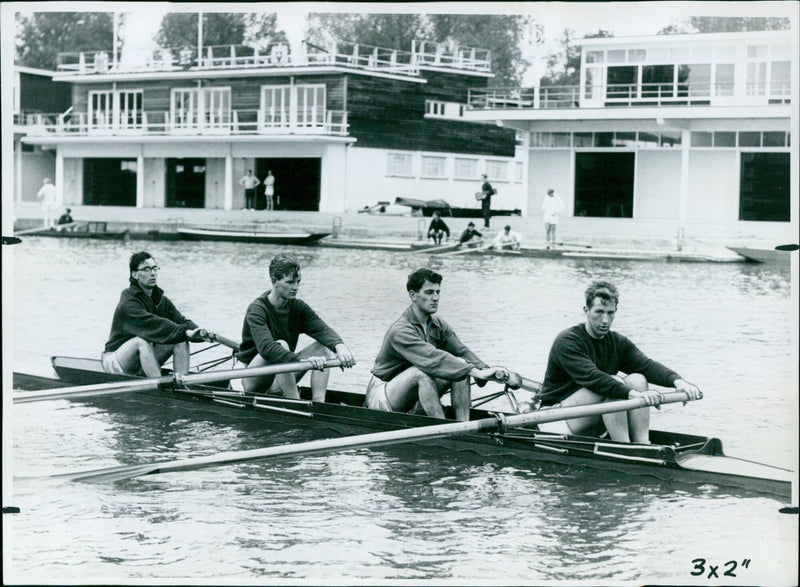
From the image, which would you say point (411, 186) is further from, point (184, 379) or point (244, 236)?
point (184, 379)

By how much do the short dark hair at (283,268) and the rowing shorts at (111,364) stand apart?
4.07 feet

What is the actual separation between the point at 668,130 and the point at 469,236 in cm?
127

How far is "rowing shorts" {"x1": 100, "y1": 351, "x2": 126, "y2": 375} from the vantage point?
6.01m

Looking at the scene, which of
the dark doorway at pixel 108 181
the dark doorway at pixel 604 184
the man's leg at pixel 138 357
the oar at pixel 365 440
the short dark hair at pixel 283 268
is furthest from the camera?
the dark doorway at pixel 604 184

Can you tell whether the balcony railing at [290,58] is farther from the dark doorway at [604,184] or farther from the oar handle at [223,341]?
the dark doorway at [604,184]

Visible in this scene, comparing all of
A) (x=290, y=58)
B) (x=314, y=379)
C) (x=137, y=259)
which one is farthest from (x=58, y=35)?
(x=314, y=379)

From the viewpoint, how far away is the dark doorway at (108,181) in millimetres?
5555

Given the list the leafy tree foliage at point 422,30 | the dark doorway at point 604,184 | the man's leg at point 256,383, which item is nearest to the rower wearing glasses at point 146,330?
the man's leg at point 256,383

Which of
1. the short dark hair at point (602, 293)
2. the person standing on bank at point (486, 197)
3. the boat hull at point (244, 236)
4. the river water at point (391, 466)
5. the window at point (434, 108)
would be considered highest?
the window at point (434, 108)

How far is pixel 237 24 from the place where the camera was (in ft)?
14.0

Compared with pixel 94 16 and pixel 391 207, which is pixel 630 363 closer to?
pixel 391 207

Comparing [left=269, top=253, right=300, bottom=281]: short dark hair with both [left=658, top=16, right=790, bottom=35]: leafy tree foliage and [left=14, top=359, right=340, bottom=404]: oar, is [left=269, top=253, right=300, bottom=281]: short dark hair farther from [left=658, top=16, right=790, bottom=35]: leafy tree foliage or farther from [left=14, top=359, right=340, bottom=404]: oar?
[left=658, top=16, right=790, bottom=35]: leafy tree foliage

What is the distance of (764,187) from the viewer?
4863 mm

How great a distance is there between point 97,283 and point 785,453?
4.64 m
